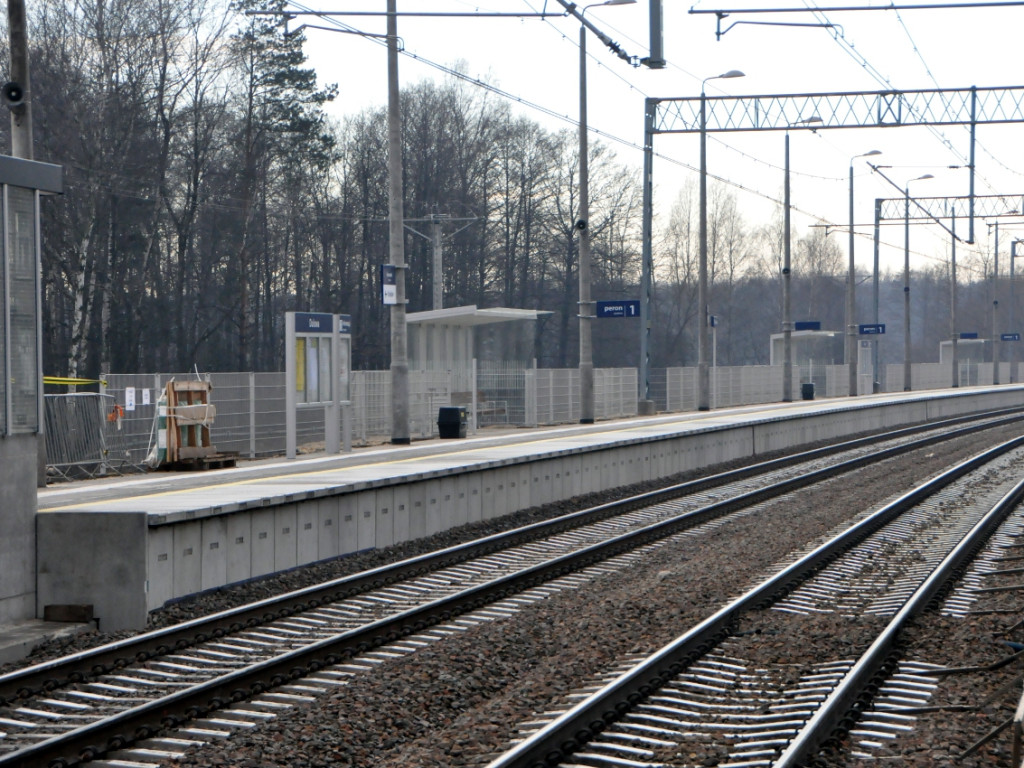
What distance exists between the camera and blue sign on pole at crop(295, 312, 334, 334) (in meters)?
21.8

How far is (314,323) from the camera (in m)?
22.3

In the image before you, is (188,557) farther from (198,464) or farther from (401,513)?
(198,464)

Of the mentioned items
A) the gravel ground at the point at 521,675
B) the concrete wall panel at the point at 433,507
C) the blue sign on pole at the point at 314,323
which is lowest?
the gravel ground at the point at 521,675

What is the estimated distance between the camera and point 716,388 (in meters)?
51.7

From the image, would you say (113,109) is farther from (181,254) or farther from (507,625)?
(507,625)

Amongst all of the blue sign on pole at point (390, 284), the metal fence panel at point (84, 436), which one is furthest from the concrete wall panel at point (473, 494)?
the metal fence panel at point (84, 436)

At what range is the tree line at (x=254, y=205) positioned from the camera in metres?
40.0

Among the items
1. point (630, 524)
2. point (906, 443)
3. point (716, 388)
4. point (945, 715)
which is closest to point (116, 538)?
point (945, 715)

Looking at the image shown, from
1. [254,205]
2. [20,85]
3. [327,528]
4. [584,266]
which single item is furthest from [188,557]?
[254,205]

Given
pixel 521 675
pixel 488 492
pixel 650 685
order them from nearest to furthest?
pixel 650 685 → pixel 521 675 → pixel 488 492

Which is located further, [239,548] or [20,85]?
[20,85]

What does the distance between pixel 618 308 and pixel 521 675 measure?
2596 cm

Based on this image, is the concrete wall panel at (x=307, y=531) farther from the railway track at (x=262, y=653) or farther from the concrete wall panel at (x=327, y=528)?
the railway track at (x=262, y=653)

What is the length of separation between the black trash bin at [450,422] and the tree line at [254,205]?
30.9ft
